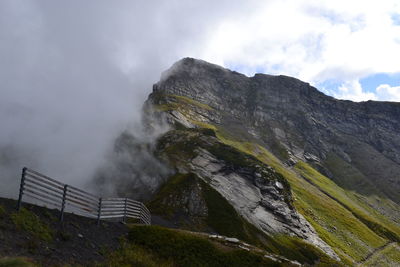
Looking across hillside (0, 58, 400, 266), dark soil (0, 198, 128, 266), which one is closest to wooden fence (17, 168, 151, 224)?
dark soil (0, 198, 128, 266)

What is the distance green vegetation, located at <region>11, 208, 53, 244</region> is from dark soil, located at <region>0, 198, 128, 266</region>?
24 cm

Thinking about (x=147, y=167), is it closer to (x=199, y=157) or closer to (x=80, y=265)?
(x=199, y=157)

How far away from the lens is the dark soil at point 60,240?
57.8 feet

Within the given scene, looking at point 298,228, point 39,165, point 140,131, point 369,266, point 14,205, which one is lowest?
point 369,266

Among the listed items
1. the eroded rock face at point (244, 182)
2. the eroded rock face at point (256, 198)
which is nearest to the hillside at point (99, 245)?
the eroded rock face at point (244, 182)

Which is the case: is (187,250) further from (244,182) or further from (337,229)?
(337,229)

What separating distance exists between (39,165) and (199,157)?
62.0 metres

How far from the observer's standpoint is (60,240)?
2141 cm

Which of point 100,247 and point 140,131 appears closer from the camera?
point 100,247

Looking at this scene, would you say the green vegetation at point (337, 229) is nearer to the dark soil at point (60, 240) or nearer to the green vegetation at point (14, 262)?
the dark soil at point (60, 240)

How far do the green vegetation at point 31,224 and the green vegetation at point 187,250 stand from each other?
9307 millimetres

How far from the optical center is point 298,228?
365ft

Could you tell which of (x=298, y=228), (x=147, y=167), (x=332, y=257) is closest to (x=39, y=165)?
(x=147, y=167)

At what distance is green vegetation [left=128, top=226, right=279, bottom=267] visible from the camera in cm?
2917
